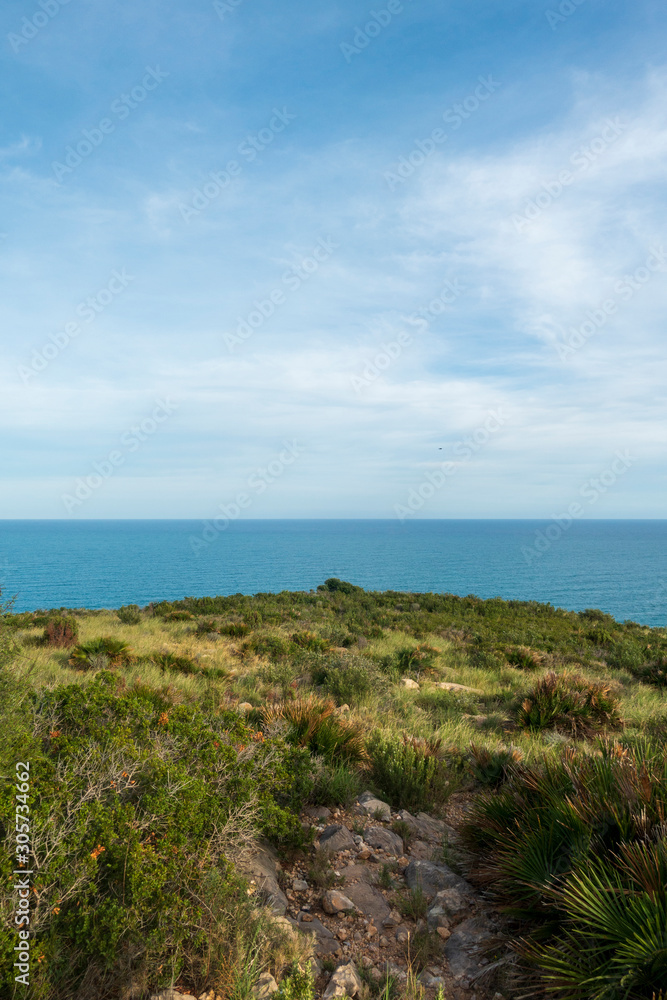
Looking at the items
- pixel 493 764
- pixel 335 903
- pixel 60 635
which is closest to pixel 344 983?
pixel 335 903

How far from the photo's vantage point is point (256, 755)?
4.43m

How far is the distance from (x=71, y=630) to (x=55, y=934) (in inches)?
516

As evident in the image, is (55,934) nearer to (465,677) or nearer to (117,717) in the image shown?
(117,717)

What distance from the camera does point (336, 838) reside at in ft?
14.9

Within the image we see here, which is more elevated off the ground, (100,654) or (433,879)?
(100,654)

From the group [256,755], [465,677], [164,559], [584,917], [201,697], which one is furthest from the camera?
[164,559]

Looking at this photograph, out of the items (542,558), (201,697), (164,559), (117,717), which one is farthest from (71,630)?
(542,558)

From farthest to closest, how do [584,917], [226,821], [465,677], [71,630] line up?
[71,630] → [465,677] → [226,821] → [584,917]

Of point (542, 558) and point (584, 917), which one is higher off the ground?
point (584, 917)

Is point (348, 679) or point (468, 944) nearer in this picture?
point (468, 944)

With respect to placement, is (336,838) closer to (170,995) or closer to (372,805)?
(372,805)

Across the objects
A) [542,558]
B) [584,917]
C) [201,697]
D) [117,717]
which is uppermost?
[117,717]

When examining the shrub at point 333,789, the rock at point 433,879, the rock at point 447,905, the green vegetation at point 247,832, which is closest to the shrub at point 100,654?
the green vegetation at point 247,832

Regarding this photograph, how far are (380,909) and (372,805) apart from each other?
4.49 ft
